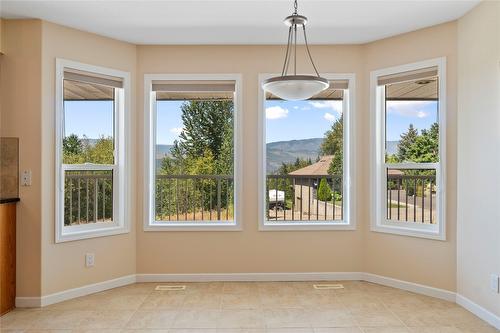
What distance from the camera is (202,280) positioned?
14.1 ft

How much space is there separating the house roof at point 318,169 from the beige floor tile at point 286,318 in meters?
1.55

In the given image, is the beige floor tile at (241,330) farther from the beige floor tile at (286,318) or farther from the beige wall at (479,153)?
the beige wall at (479,153)

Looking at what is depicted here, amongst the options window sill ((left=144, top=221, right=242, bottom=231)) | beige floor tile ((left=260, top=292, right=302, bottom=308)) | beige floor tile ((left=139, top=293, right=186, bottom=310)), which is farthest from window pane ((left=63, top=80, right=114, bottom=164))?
beige floor tile ((left=260, top=292, right=302, bottom=308))

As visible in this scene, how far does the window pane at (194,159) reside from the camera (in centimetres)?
441

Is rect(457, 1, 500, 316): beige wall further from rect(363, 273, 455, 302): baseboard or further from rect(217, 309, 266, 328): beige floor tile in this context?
rect(217, 309, 266, 328): beige floor tile

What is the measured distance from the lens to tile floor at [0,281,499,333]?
3.07 metres

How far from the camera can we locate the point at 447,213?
3.68m

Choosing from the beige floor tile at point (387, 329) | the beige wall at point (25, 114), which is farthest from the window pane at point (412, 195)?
the beige wall at point (25, 114)

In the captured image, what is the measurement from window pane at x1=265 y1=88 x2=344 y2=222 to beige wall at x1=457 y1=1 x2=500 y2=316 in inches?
49.8

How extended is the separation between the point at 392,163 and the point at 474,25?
1.45 meters

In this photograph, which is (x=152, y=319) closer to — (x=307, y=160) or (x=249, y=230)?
(x=249, y=230)

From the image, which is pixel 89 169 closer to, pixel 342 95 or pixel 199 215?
pixel 199 215

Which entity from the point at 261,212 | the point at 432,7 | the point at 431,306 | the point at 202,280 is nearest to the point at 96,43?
the point at 261,212

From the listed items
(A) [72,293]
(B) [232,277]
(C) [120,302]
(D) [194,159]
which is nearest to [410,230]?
(B) [232,277]
